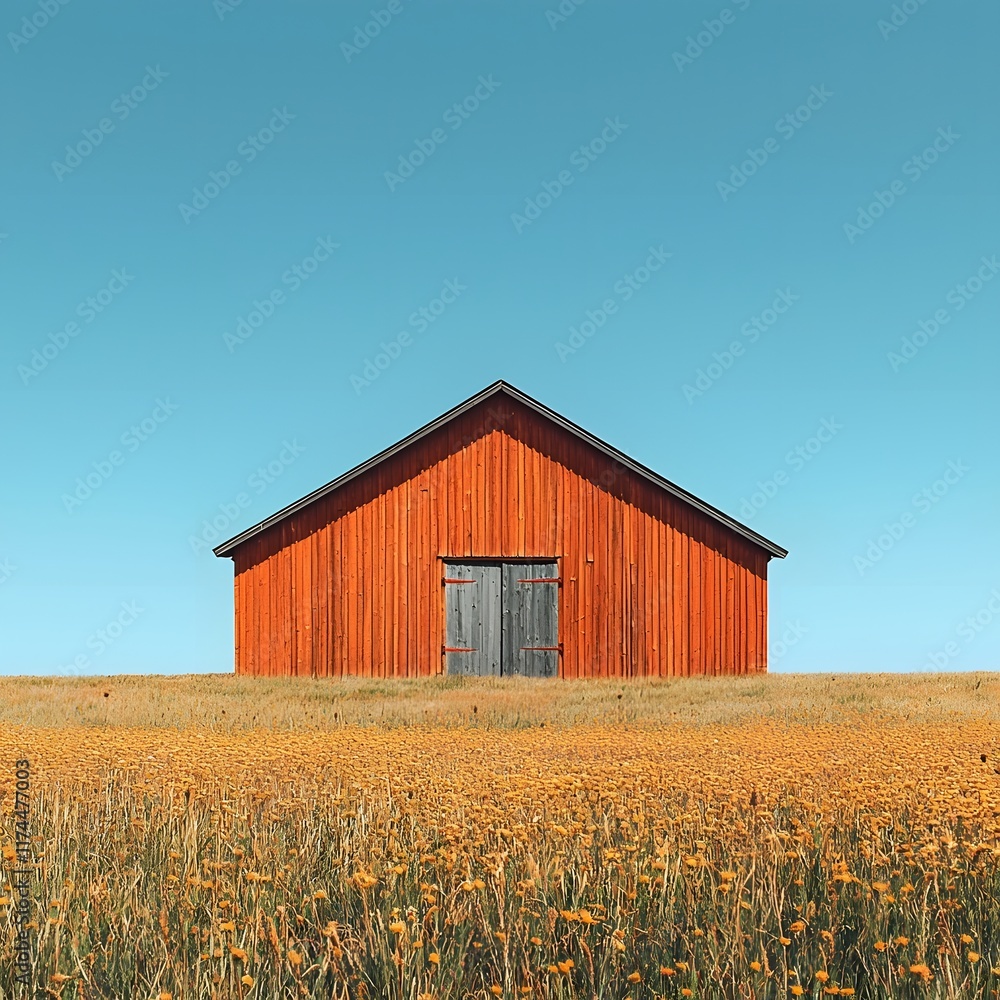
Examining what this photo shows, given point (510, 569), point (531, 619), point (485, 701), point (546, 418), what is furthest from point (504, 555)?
point (485, 701)

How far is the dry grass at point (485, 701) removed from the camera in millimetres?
18000

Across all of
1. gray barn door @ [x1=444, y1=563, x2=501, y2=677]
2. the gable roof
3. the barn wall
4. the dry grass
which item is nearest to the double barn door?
gray barn door @ [x1=444, y1=563, x2=501, y2=677]

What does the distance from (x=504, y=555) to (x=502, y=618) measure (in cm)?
172

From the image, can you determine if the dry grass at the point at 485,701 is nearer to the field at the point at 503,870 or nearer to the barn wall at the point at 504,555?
the barn wall at the point at 504,555

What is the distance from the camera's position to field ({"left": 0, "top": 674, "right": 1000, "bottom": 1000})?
4699 millimetres

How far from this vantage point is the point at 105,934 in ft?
17.9

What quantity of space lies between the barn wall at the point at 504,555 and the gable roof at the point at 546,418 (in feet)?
0.93

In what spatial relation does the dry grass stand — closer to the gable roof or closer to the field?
the gable roof

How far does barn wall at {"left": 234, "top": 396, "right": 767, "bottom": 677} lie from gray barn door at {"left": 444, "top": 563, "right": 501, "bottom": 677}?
30 cm

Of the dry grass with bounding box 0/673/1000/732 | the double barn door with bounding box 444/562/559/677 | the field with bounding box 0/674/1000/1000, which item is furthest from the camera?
the double barn door with bounding box 444/562/559/677

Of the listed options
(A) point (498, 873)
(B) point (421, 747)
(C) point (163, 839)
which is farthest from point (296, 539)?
(A) point (498, 873)

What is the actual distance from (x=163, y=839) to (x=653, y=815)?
3476 millimetres

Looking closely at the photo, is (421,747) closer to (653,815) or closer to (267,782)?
(267,782)

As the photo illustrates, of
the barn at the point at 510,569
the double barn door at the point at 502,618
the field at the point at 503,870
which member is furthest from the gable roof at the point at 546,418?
the field at the point at 503,870
